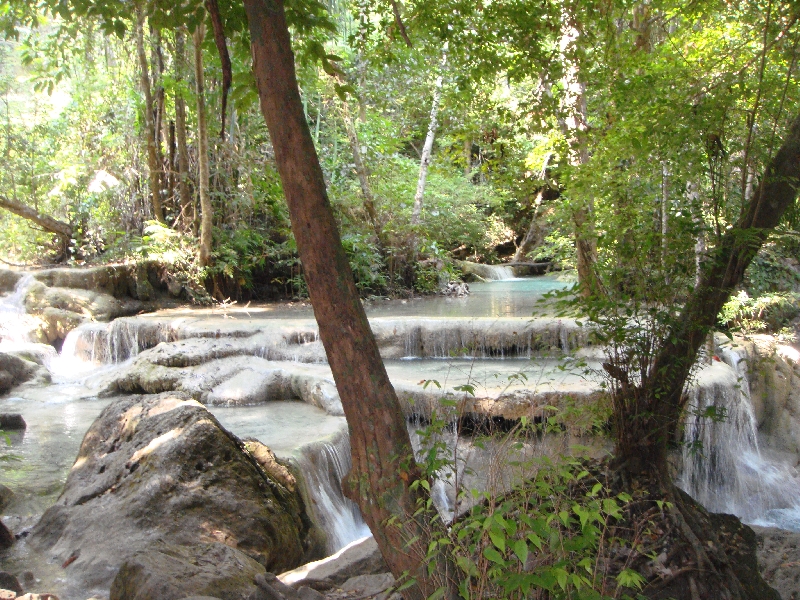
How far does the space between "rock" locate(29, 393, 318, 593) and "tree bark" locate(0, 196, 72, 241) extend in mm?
10621

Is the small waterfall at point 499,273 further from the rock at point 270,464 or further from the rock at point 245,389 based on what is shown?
the rock at point 270,464

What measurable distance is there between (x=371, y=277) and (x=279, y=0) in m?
12.2

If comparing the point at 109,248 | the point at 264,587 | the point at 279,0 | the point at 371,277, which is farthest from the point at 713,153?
the point at 109,248

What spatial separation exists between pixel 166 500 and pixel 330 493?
2.15m

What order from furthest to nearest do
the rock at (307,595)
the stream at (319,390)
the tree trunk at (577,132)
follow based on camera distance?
the stream at (319,390) → the tree trunk at (577,132) → the rock at (307,595)

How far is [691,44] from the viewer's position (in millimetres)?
9594

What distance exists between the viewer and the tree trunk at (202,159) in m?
11.5

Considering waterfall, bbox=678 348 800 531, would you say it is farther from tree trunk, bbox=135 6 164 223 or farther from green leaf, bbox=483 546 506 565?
tree trunk, bbox=135 6 164 223

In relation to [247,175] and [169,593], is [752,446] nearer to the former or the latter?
[169,593]

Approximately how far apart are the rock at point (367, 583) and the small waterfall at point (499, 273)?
694 inches

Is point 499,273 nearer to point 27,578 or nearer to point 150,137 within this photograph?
point 150,137

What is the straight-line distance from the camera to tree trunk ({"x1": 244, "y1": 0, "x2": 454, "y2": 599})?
10.2ft

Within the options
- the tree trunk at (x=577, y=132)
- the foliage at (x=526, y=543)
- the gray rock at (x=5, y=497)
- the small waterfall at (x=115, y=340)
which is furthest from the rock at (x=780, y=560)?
the small waterfall at (x=115, y=340)

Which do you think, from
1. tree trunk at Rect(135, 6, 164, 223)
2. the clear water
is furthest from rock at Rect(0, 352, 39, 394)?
tree trunk at Rect(135, 6, 164, 223)
